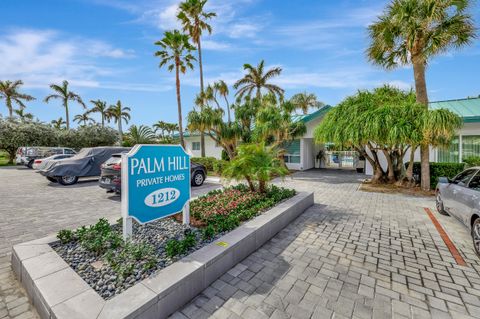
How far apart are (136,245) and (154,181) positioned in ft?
3.03

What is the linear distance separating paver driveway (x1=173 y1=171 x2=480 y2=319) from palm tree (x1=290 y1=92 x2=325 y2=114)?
27202 mm

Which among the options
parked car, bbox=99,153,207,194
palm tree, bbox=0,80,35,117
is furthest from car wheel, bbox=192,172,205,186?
palm tree, bbox=0,80,35,117

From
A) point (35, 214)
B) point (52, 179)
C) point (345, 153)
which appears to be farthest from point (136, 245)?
point (345, 153)

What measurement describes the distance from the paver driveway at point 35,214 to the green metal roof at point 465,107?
1306 centimetres

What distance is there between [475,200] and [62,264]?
645 cm

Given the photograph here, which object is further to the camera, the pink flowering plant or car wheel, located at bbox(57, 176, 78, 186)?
car wheel, located at bbox(57, 176, 78, 186)

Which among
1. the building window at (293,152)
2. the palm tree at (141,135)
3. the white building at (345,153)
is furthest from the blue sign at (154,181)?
the palm tree at (141,135)

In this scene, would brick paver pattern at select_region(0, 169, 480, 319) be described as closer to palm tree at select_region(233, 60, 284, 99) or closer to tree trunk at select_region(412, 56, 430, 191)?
tree trunk at select_region(412, 56, 430, 191)

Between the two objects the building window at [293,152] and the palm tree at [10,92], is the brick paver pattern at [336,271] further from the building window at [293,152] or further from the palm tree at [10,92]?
the palm tree at [10,92]

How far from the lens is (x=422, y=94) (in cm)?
877

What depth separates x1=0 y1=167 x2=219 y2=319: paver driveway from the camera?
8.68 feet

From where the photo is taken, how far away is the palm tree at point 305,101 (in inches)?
1209

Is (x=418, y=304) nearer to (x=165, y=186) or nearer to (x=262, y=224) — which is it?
(x=262, y=224)

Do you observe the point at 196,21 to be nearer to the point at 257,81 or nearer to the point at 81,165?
the point at 257,81
